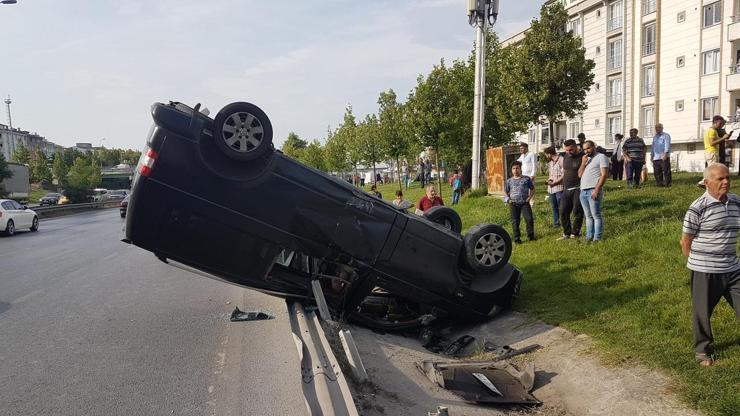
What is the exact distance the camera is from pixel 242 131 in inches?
215

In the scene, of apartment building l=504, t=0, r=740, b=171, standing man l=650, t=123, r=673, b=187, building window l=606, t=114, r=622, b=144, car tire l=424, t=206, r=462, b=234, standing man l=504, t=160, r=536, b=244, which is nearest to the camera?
car tire l=424, t=206, r=462, b=234

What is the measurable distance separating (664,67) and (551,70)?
24.8 metres

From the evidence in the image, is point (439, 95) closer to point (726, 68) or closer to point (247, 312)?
point (247, 312)

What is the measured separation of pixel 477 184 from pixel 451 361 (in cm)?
1328

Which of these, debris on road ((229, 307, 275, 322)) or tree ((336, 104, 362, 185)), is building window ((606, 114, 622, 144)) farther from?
debris on road ((229, 307, 275, 322))

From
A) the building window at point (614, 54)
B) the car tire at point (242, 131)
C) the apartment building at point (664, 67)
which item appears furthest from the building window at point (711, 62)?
the car tire at point (242, 131)

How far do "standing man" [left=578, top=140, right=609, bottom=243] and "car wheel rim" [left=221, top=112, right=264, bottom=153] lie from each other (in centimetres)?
546

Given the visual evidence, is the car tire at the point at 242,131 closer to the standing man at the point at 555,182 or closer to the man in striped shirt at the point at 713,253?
the man in striped shirt at the point at 713,253

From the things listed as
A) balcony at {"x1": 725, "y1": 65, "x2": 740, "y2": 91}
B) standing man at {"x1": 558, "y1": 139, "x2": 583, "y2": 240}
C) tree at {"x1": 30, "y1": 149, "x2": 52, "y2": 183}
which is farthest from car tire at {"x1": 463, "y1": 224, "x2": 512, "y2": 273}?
tree at {"x1": 30, "y1": 149, "x2": 52, "y2": 183}

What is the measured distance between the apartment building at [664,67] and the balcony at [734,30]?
60mm

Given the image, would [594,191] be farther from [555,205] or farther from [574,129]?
[574,129]

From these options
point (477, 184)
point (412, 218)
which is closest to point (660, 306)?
point (412, 218)

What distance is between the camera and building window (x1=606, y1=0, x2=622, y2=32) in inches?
1709

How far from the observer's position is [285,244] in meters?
5.80
